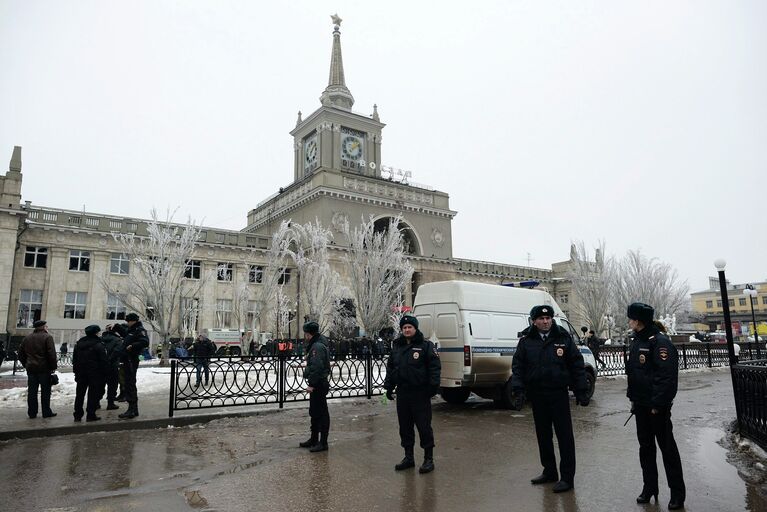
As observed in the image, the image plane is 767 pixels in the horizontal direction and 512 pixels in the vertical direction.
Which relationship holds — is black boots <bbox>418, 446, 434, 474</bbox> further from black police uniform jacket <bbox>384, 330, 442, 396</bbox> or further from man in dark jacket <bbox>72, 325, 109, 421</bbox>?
man in dark jacket <bbox>72, 325, 109, 421</bbox>

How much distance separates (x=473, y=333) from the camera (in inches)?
428

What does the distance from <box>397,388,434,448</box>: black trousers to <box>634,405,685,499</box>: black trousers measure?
90.0 inches

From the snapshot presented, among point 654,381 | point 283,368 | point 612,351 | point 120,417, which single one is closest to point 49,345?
point 120,417

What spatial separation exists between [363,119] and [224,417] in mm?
40011

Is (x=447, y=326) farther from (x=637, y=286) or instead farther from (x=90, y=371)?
(x=637, y=286)

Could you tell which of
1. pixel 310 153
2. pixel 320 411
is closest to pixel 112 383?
pixel 320 411

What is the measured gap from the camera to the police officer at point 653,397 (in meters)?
4.59

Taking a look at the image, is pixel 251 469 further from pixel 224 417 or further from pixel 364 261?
pixel 364 261

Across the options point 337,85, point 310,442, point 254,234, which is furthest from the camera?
point 337,85

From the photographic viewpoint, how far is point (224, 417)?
988 centimetres

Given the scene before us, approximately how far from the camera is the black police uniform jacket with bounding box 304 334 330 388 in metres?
6.84

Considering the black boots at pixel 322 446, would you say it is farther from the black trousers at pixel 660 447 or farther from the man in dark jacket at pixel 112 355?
the man in dark jacket at pixel 112 355

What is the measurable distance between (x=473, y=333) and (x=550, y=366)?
577 centimetres

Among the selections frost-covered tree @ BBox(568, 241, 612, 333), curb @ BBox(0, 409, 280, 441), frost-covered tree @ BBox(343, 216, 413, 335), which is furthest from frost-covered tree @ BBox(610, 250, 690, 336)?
curb @ BBox(0, 409, 280, 441)
